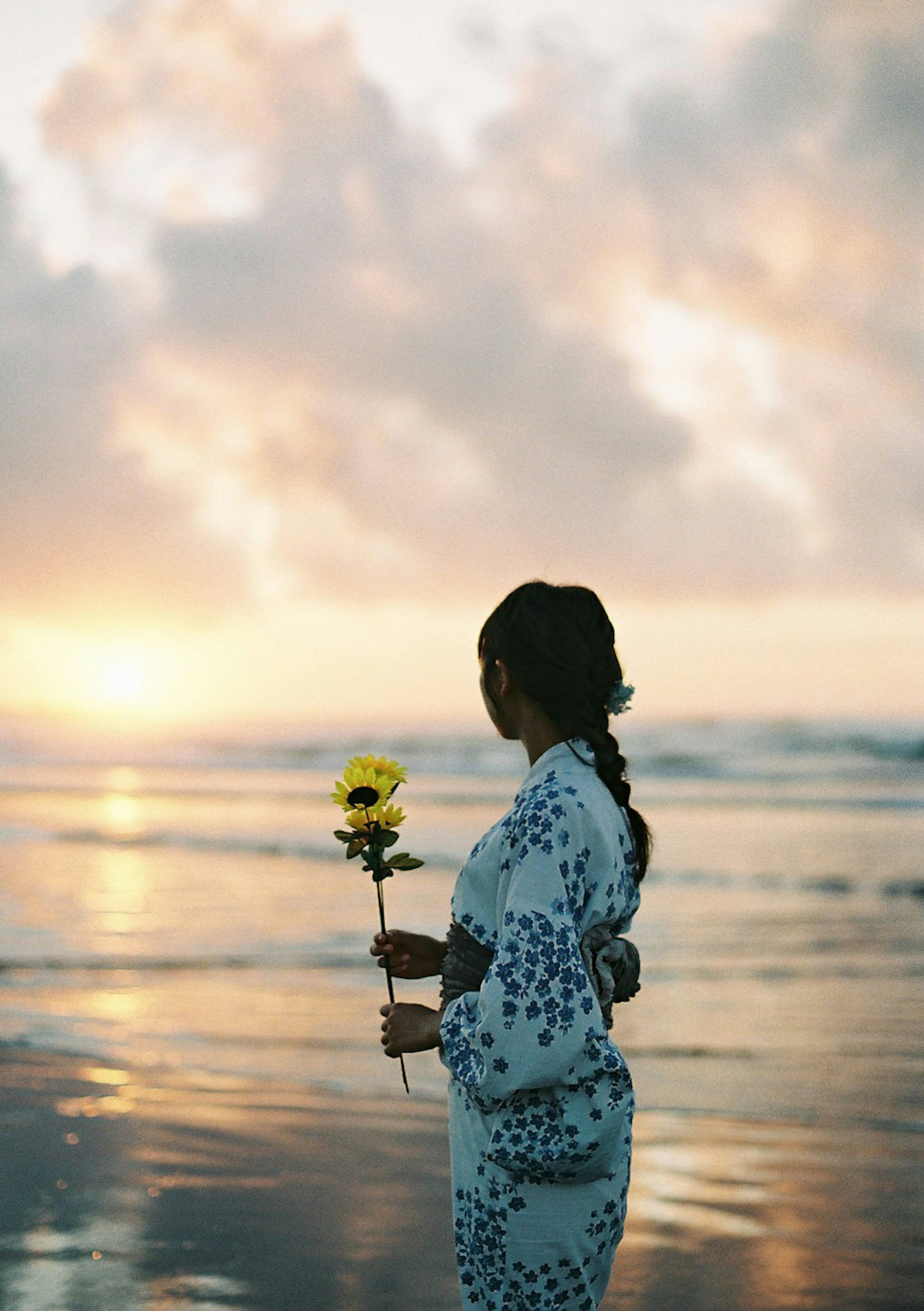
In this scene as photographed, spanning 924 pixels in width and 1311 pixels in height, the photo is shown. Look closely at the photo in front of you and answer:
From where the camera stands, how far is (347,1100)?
6.55 meters

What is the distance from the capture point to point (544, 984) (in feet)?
7.70

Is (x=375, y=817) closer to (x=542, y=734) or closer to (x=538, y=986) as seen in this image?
(x=542, y=734)

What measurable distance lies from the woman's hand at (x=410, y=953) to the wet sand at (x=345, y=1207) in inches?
73.3

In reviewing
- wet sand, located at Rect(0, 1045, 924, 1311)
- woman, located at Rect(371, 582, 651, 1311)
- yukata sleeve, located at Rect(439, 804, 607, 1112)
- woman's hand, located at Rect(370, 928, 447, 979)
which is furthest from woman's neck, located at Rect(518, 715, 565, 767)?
wet sand, located at Rect(0, 1045, 924, 1311)

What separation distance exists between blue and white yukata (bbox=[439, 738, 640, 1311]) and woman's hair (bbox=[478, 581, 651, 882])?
0.05 meters

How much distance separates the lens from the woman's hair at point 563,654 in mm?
2605

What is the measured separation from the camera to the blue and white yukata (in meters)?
2.36

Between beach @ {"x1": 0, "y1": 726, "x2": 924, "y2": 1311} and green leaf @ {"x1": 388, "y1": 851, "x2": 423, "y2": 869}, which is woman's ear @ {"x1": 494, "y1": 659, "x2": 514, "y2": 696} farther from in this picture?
beach @ {"x1": 0, "y1": 726, "x2": 924, "y2": 1311}

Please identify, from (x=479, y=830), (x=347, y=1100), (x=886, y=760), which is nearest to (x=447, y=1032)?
(x=347, y=1100)

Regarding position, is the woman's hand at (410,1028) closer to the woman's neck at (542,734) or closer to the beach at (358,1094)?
the woman's neck at (542,734)

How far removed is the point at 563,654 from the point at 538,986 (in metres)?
0.60

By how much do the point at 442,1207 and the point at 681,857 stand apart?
13.5 meters

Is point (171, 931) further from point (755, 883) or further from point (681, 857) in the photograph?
point (681, 857)

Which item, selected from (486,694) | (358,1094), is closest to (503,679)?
(486,694)
